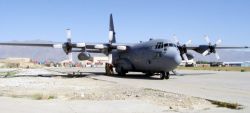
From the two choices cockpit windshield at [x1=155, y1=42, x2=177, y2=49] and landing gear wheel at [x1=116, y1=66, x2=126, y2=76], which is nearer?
cockpit windshield at [x1=155, y1=42, x2=177, y2=49]

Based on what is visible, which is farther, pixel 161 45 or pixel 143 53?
pixel 143 53

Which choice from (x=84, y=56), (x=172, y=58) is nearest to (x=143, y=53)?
(x=172, y=58)

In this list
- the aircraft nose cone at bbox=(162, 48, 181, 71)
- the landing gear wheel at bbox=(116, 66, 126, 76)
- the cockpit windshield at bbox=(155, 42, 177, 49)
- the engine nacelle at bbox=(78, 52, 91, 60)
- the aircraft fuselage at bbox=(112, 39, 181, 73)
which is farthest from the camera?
the landing gear wheel at bbox=(116, 66, 126, 76)

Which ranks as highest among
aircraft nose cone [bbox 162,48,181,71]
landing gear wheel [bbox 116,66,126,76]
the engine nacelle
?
the engine nacelle

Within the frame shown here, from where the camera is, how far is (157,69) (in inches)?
1375

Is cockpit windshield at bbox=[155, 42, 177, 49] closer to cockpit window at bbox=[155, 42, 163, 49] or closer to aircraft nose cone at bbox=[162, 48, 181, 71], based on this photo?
cockpit window at bbox=[155, 42, 163, 49]

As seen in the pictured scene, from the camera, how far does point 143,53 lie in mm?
36562

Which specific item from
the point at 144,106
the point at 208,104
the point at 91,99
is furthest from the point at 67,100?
the point at 208,104

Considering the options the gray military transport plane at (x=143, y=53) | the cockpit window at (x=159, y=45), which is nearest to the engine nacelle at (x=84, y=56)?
the gray military transport plane at (x=143, y=53)

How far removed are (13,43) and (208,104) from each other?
2936 centimetres

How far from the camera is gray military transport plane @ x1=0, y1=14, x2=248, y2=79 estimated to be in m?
33.5

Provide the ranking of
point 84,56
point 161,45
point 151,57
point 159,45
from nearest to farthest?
point 161,45 < point 159,45 < point 151,57 < point 84,56

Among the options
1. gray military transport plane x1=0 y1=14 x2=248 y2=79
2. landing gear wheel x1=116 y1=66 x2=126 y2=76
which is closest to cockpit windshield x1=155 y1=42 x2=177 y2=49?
gray military transport plane x1=0 y1=14 x2=248 y2=79

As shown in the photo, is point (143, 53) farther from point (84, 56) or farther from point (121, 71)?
point (84, 56)
